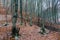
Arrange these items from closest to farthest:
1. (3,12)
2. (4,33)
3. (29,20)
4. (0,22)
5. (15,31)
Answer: (15,31)
(4,33)
(0,22)
(29,20)
(3,12)

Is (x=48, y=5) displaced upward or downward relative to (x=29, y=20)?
upward

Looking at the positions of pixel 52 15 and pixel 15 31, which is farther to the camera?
pixel 52 15

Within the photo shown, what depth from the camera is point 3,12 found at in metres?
15.6

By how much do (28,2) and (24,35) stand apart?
620 cm

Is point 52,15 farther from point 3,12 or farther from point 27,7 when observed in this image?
point 3,12

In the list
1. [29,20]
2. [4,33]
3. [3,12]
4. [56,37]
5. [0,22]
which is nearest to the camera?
[4,33]

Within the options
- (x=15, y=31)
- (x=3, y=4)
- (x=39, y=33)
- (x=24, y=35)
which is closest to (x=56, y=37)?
(x=39, y=33)

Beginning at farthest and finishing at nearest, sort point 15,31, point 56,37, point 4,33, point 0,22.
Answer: point 0,22, point 56,37, point 4,33, point 15,31

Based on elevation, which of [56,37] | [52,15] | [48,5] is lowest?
[56,37]

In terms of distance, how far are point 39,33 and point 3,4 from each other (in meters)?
6.52

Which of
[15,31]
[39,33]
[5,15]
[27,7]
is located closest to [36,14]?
[27,7]

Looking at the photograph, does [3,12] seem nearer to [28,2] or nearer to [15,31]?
[28,2]

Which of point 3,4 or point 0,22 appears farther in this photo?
point 3,4

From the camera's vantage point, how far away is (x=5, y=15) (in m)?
15.1
